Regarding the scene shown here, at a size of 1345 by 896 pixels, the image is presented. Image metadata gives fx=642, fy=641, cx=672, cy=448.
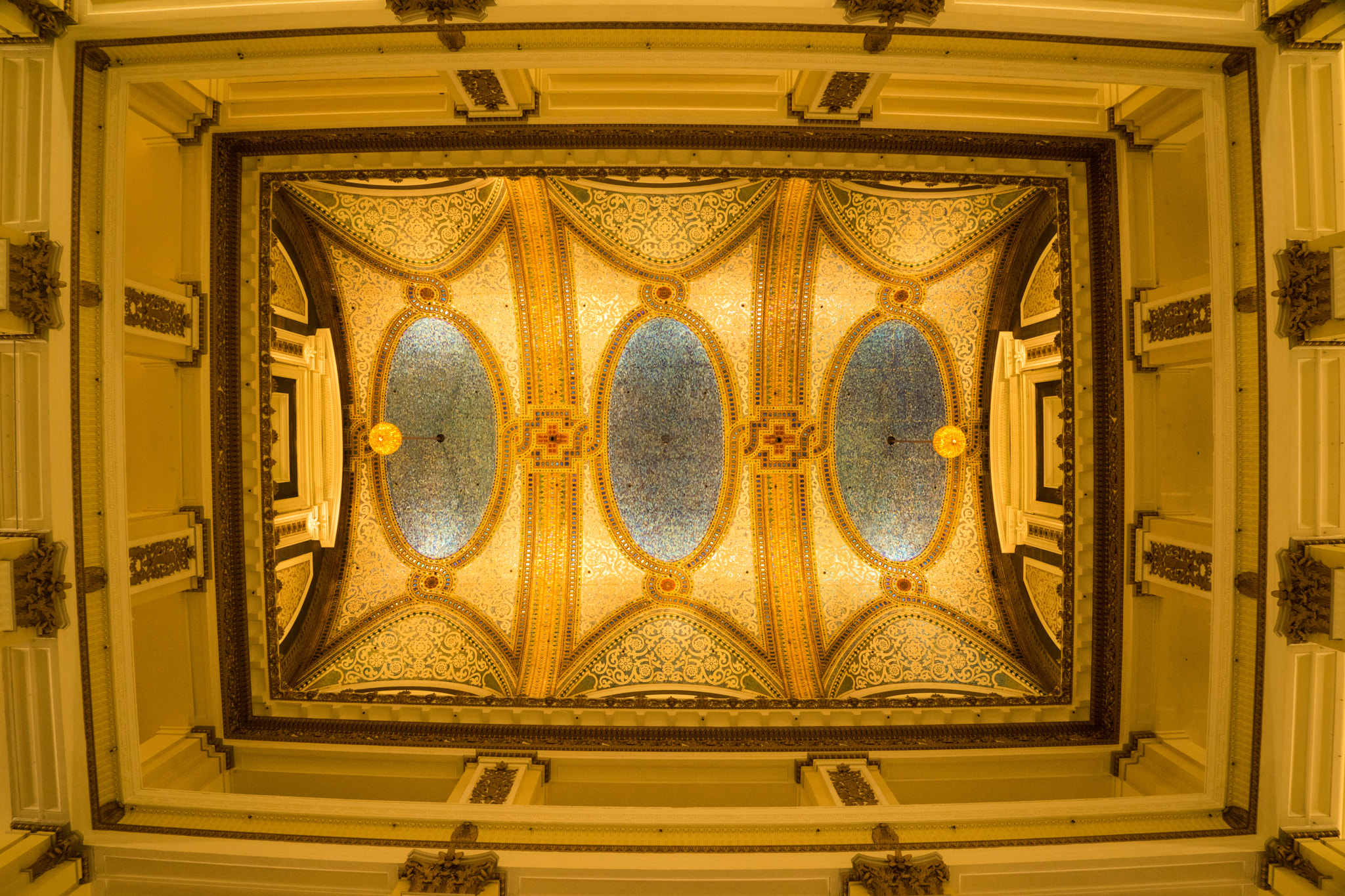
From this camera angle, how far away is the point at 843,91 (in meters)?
5.33

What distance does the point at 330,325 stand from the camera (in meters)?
8.16

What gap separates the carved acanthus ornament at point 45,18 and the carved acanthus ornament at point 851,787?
8876 millimetres

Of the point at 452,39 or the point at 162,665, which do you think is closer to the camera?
the point at 452,39

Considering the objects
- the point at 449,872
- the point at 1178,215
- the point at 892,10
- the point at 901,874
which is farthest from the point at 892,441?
the point at 449,872

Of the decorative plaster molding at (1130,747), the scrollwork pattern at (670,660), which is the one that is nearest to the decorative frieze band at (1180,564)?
the decorative plaster molding at (1130,747)

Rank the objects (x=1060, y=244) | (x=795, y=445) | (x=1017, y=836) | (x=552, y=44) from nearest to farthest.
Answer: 1. (x=552, y=44)
2. (x=1017, y=836)
3. (x=1060, y=244)
4. (x=795, y=445)

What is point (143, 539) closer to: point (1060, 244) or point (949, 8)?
point (949, 8)

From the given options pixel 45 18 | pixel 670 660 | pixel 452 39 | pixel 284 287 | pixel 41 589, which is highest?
pixel 45 18

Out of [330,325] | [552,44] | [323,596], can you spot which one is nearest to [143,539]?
[323,596]

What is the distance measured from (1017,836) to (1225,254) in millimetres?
5023

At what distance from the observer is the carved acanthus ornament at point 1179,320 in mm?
5539

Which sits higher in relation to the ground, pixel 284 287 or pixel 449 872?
pixel 284 287

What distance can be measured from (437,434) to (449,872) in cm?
509

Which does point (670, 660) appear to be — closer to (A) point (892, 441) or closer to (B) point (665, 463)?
(B) point (665, 463)
